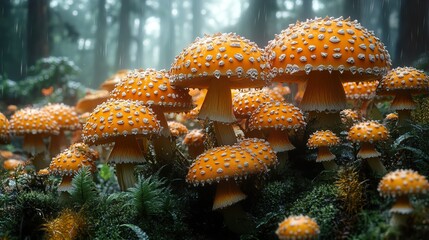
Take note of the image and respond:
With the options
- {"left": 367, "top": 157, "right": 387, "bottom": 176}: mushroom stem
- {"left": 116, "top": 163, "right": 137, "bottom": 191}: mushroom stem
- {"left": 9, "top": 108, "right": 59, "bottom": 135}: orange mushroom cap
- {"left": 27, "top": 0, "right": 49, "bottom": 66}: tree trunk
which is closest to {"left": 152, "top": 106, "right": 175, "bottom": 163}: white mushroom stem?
{"left": 116, "top": 163, "right": 137, "bottom": 191}: mushroom stem

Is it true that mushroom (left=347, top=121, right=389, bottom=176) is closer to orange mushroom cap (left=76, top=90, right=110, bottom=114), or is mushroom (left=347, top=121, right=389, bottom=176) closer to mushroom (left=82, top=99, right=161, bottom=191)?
mushroom (left=82, top=99, right=161, bottom=191)

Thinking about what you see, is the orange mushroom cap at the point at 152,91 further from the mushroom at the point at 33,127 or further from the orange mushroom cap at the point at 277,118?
the mushroom at the point at 33,127

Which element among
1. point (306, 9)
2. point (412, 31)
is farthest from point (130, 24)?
point (412, 31)

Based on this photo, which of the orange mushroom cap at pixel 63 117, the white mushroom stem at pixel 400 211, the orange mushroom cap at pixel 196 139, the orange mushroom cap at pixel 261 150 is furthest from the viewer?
the orange mushroom cap at pixel 63 117

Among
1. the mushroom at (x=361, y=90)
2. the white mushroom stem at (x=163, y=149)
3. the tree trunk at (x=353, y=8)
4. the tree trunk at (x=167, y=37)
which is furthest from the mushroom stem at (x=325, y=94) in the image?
the tree trunk at (x=167, y=37)

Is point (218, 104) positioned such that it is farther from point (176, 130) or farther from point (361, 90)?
point (361, 90)

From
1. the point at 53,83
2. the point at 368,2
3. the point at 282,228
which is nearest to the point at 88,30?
the point at 53,83

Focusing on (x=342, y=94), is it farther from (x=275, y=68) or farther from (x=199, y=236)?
(x=199, y=236)
